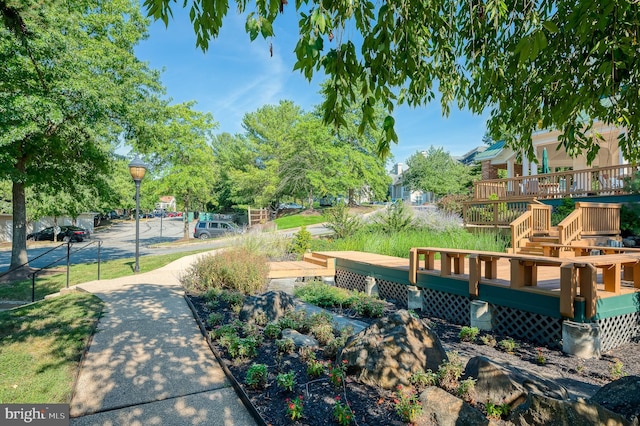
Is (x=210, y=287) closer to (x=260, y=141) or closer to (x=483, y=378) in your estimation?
(x=483, y=378)

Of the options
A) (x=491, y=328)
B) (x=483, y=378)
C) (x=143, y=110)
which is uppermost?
(x=143, y=110)

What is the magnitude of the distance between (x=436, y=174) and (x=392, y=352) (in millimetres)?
37220

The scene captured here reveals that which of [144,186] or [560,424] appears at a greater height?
[144,186]

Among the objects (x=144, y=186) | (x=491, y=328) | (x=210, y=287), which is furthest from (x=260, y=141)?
(x=491, y=328)

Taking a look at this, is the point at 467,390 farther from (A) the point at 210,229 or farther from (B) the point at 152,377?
(A) the point at 210,229

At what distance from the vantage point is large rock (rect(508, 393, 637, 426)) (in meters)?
2.12

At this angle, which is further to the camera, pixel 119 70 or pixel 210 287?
pixel 119 70

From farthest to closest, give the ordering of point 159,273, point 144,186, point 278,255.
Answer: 1. point 144,186
2. point 278,255
3. point 159,273

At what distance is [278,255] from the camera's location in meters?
12.0

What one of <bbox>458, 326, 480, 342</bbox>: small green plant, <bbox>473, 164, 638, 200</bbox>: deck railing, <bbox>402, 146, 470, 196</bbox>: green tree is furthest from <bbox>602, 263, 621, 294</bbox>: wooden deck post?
<bbox>402, 146, 470, 196</bbox>: green tree

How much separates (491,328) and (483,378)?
9.03 ft

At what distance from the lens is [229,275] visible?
754 cm

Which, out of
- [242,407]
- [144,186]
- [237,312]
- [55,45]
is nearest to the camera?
[242,407]

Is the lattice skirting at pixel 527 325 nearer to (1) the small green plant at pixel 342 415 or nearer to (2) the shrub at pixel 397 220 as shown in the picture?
(1) the small green plant at pixel 342 415
